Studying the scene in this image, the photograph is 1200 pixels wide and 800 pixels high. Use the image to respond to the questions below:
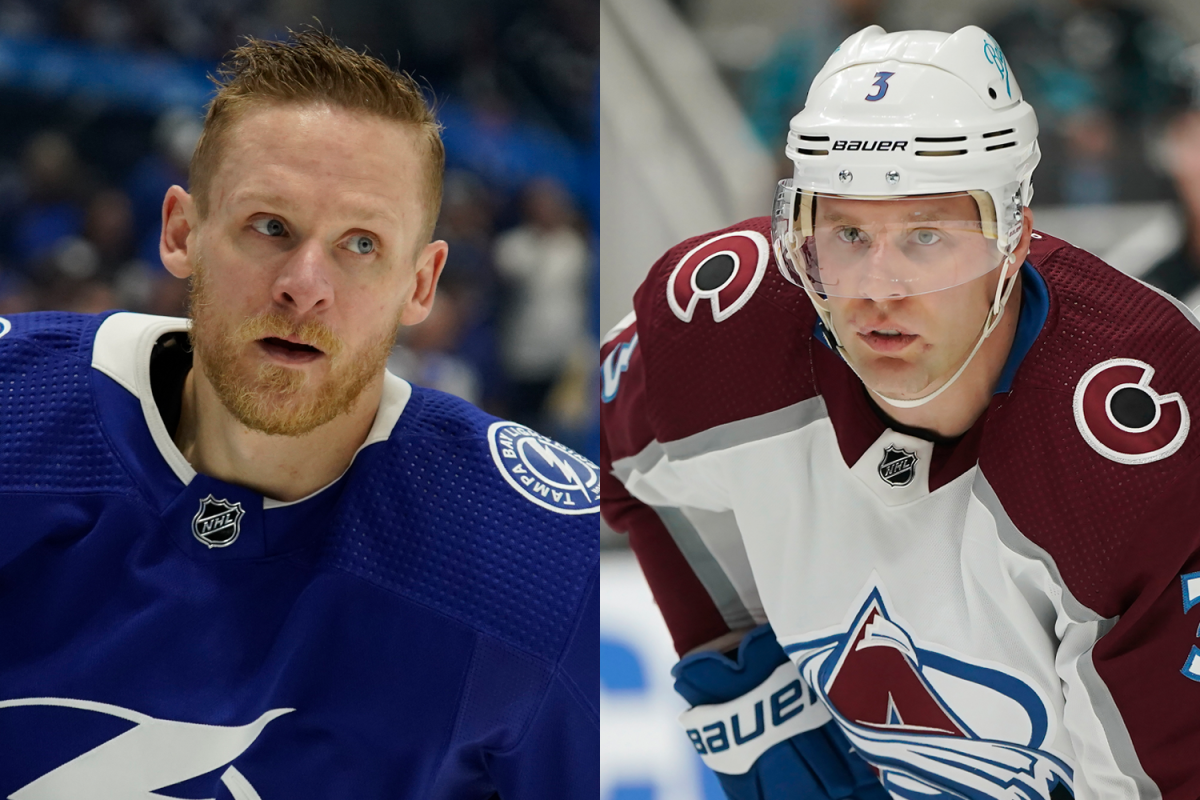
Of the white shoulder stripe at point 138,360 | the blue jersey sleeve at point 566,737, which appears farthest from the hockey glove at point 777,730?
the white shoulder stripe at point 138,360

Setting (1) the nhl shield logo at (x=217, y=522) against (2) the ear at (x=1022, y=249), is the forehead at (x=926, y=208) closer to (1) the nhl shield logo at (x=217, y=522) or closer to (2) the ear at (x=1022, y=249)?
(2) the ear at (x=1022, y=249)

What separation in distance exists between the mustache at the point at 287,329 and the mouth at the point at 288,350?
0.05ft

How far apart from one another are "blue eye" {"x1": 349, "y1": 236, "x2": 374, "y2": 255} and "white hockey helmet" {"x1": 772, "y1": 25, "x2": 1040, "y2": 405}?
492 millimetres

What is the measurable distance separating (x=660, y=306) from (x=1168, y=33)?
2.58 metres

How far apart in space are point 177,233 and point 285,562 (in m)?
0.44

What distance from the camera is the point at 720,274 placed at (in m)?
1.50

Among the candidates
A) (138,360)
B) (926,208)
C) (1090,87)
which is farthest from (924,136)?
(1090,87)

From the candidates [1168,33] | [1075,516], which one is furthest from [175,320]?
[1168,33]

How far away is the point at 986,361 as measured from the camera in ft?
4.11

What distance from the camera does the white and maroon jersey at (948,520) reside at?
3.78ft

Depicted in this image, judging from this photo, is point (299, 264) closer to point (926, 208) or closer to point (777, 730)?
point (926, 208)

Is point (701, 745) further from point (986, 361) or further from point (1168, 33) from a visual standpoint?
point (1168, 33)

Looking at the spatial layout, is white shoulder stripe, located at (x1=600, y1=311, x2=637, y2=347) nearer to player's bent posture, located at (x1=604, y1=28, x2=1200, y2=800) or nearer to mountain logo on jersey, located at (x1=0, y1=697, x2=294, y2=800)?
player's bent posture, located at (x1=604, y1=28, x2=1200, y2=800)

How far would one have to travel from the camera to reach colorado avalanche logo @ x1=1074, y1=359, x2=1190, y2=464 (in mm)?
1126
